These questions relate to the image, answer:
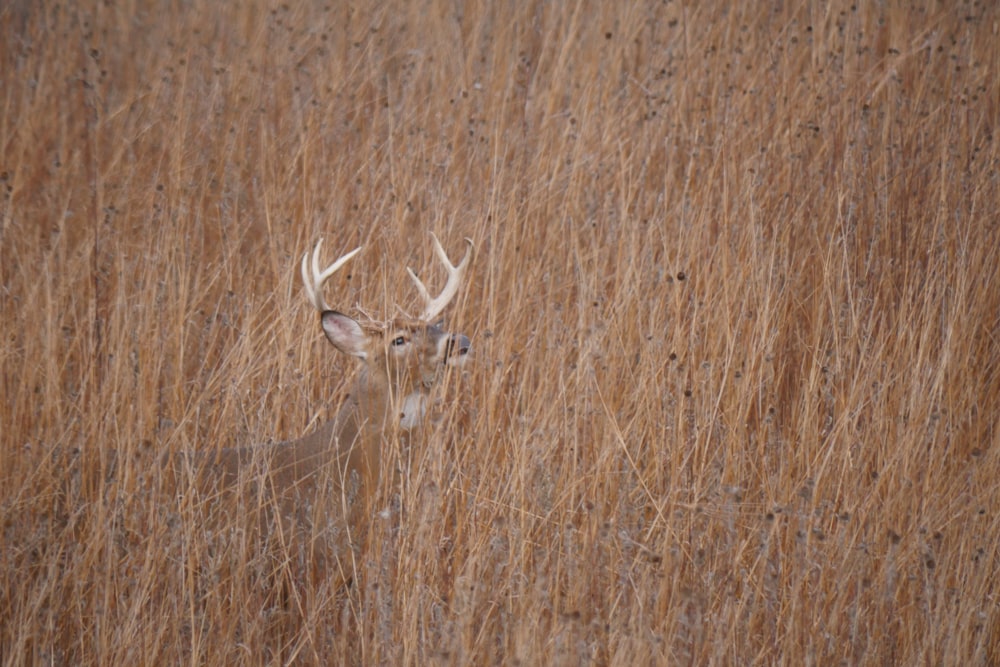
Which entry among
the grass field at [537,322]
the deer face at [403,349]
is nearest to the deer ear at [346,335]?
the deer face at [403,349]

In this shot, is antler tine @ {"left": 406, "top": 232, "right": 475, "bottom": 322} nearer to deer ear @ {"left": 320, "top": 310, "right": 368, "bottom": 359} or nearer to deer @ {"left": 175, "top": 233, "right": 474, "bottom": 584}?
deer @ {"left": 175, "top": 233, "right": 474, "bottom": 584}

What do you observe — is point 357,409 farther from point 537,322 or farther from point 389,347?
point 537,322

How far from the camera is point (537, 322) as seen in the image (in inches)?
154

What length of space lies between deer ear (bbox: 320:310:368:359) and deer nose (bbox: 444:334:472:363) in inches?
12.1

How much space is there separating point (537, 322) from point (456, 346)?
361 millimetres

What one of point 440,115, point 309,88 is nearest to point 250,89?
point 309,88

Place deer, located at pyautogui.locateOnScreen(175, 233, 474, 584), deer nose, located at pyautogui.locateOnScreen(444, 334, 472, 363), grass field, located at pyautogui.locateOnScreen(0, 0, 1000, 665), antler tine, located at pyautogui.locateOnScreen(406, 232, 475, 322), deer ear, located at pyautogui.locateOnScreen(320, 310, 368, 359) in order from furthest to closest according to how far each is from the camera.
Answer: antler tine, located at pyautogui.locateOnScreen(406, 232, 475, 322), deer ear, located at pyautogui.locateOnScreen(320, 310, 368, 359), deer nose, located at pyautogui.locateOnScreen(444, 334, 472, 363), deer, located at pyautogui.locateOnScreen(175, 233, 474, 584), grass field, located at pyautogui.locateOnScreen(0, 0, 1000, 665)

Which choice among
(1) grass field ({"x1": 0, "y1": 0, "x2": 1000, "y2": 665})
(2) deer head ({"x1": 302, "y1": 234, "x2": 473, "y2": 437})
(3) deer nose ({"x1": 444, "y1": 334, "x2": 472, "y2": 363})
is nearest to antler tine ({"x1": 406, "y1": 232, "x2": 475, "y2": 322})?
(2) deer head ({"x1": 302, "y1": 234, "x2": 473, "y2": 437})

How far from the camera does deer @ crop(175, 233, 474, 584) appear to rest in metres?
3.51

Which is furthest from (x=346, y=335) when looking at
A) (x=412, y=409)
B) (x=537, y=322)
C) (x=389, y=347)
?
(x=537, y=322)

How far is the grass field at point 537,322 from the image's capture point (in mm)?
2844

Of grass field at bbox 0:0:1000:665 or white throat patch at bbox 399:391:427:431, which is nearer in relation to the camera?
grass field at bbox 0:0:1000:665

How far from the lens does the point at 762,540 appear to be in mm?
2840

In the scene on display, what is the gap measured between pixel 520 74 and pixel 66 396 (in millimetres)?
2494
